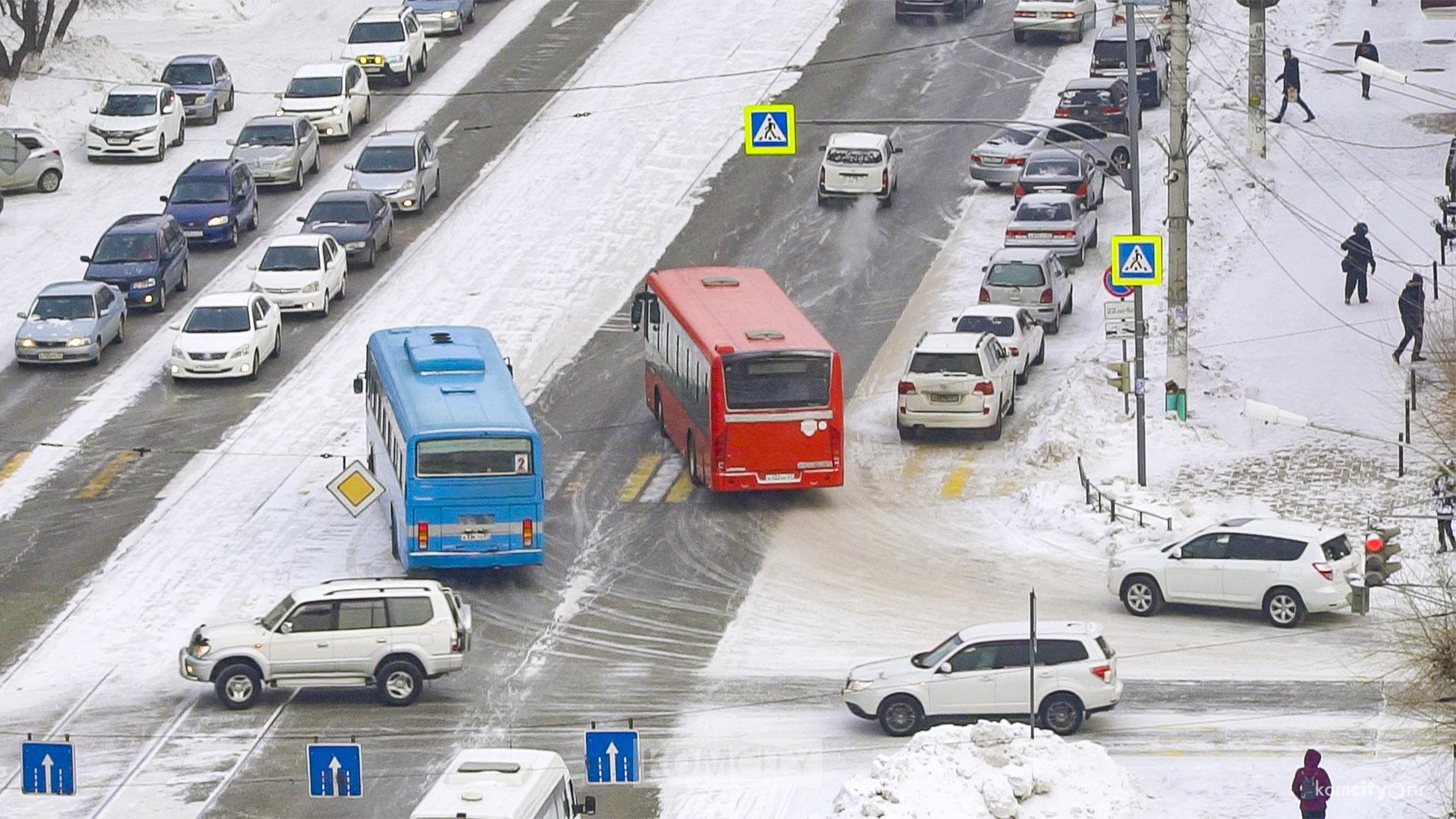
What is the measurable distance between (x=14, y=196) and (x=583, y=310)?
1519 centimetres

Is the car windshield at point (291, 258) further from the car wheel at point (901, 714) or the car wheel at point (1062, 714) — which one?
the car wheel at point (1062, 714)

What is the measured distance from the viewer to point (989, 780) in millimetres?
24859

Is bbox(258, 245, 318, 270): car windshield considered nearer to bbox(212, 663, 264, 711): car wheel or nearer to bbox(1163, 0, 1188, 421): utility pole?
bbox(1163, 0, 1188, 421): utility pole

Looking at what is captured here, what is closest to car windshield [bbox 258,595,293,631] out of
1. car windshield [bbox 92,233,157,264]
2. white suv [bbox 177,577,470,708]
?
white suv [bbox 177,577,470,708]

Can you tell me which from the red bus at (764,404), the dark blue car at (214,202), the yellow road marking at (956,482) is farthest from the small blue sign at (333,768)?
the dark blue car at (214,202)

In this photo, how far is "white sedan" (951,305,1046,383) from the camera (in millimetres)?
44281

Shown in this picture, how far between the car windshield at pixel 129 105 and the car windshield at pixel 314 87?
3.47 meters

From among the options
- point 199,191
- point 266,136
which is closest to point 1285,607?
point 199,191

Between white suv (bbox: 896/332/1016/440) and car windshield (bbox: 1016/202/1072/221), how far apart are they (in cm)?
887

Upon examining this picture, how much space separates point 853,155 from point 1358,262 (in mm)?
12483

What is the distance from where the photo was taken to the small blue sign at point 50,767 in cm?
2489

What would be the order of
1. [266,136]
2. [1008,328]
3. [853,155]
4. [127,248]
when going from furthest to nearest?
[266,136]
[853,155]
[127,248]
[1008,328]

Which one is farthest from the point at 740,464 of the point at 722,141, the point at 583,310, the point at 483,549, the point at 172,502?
the point at 722,141

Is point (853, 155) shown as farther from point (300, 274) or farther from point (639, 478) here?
point (639, 478)
